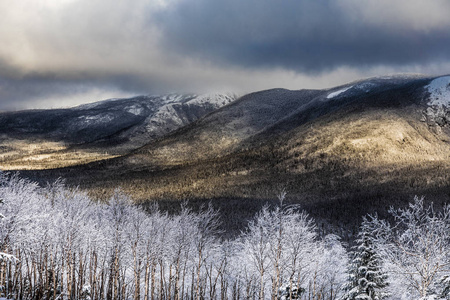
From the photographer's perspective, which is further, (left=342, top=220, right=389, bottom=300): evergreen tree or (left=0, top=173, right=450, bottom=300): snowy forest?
(left=342, top=220, right=389, bottom=300): evergreen tree

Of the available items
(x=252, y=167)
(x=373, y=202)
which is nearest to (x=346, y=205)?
(x=373, y=202)

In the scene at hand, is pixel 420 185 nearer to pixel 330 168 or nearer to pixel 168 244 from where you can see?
pixel 330 168

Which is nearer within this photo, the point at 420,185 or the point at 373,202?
the point at 373,202

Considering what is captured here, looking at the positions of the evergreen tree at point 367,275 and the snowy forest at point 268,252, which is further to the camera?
the evergreen tree at point 367,275

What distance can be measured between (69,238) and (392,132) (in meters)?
192

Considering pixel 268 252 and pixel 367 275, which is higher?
pixel 268 252

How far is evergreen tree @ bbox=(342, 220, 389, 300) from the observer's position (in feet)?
108

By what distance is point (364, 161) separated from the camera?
595 ft

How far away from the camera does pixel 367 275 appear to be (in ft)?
110

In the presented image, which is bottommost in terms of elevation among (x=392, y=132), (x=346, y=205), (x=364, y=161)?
(x=346, y=205)

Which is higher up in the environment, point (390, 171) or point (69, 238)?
point (69, 238)

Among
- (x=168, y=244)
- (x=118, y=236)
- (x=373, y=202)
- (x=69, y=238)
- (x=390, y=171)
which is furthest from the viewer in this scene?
(x=390, y=171)

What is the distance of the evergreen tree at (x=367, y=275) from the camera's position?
32.8 m

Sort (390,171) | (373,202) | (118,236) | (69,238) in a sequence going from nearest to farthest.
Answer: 1. (69,238)
2. (118,236)
3. (373,202)
4. (390,171)
